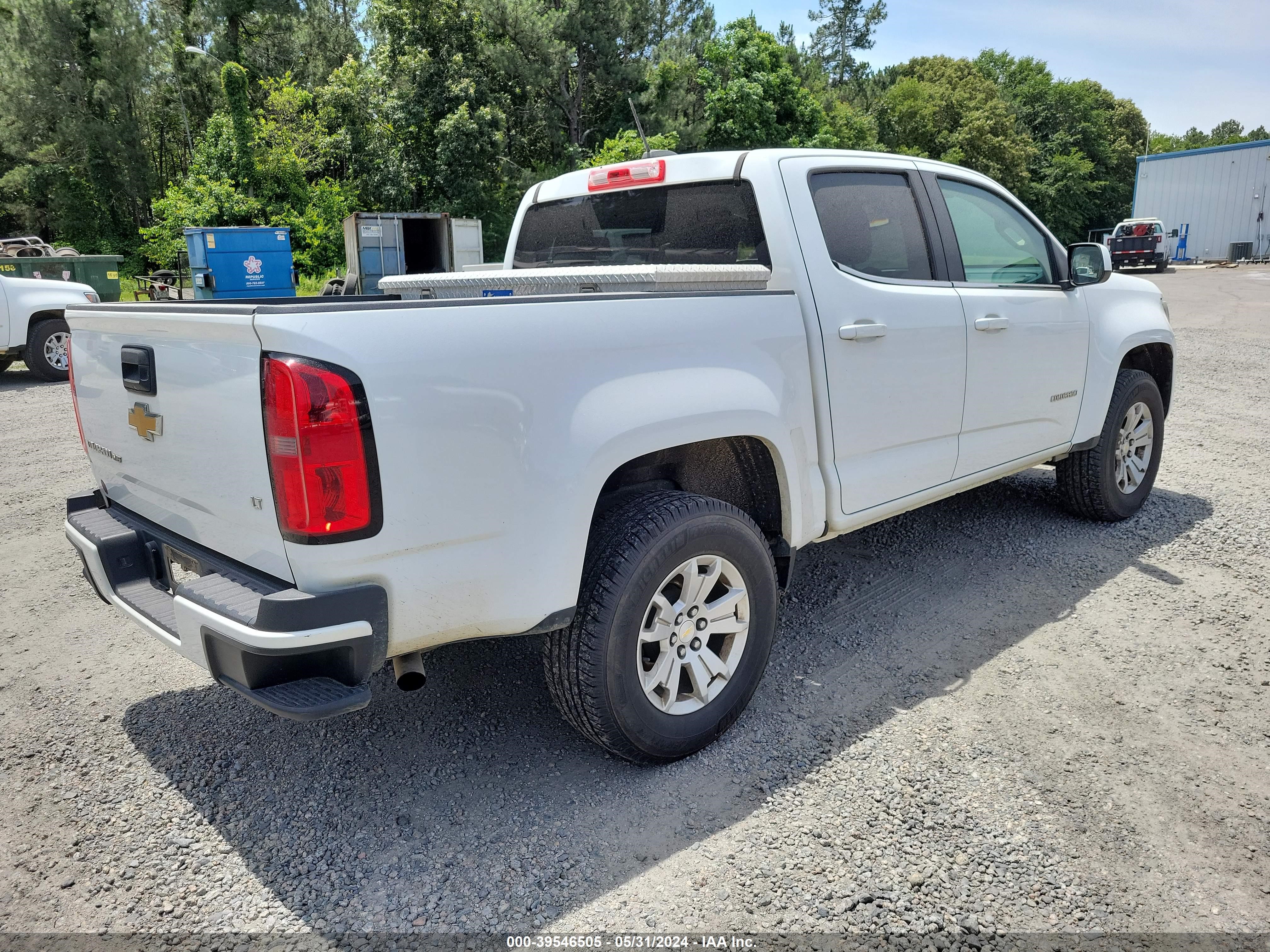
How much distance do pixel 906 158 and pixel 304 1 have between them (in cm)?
4068

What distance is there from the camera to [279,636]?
212 centimetres

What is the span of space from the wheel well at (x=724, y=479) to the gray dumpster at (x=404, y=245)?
1874 centimetres

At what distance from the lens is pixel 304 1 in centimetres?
3709

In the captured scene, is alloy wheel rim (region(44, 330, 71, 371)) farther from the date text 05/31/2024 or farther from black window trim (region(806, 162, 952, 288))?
the date text 05/31/2024

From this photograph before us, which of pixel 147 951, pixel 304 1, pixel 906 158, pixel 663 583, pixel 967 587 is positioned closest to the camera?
pixel 147 951

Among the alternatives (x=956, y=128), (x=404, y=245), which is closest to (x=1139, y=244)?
(x=956, y=128)

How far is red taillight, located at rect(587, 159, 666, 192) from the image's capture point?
3.74 metres

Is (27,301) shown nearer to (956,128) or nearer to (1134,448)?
(1134,448)

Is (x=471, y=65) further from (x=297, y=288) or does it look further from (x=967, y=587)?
(x=967, y=587)

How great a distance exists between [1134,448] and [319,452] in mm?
4820

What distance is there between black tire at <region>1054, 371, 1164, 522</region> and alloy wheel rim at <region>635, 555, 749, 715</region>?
9.41 feet

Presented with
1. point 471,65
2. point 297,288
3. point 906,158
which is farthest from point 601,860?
point 471,65

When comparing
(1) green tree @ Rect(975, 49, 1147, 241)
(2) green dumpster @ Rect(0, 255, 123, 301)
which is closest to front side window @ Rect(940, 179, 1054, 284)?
(2) green dumpster @ Rect(0, 255, 123, 301)

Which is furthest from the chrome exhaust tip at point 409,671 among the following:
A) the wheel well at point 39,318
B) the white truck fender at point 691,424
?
the wheel well at point 39,318
